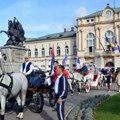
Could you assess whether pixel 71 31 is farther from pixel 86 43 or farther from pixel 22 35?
pixel 22 35

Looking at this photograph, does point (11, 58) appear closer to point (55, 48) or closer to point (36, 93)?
point (36, 93)

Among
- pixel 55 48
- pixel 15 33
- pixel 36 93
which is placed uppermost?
pixel 15 33

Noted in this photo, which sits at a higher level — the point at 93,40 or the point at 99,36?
the point at 99,36

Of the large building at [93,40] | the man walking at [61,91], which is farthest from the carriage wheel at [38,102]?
the large building at [93,40]

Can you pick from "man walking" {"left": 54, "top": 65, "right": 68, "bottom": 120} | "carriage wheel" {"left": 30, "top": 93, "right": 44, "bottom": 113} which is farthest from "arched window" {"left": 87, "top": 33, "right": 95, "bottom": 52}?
"man walking" {"left": 54, "top": 65, "right": 68, "bottom": 120}

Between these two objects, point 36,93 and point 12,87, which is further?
point 36,93

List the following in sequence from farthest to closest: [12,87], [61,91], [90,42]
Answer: [90,42], [12,87], [61,91]

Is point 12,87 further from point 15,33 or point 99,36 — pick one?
point 99,36

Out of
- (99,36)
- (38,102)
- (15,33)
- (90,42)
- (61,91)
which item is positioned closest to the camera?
(61,91)

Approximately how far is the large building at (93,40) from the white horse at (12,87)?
5200 cm

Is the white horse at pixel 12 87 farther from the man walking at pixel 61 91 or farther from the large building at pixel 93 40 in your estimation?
the large building at pixel 93 40

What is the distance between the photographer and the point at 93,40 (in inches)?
2729

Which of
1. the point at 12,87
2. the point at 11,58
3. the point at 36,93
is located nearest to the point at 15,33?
the point at 11,58

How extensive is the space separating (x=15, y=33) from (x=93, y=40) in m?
46.6
